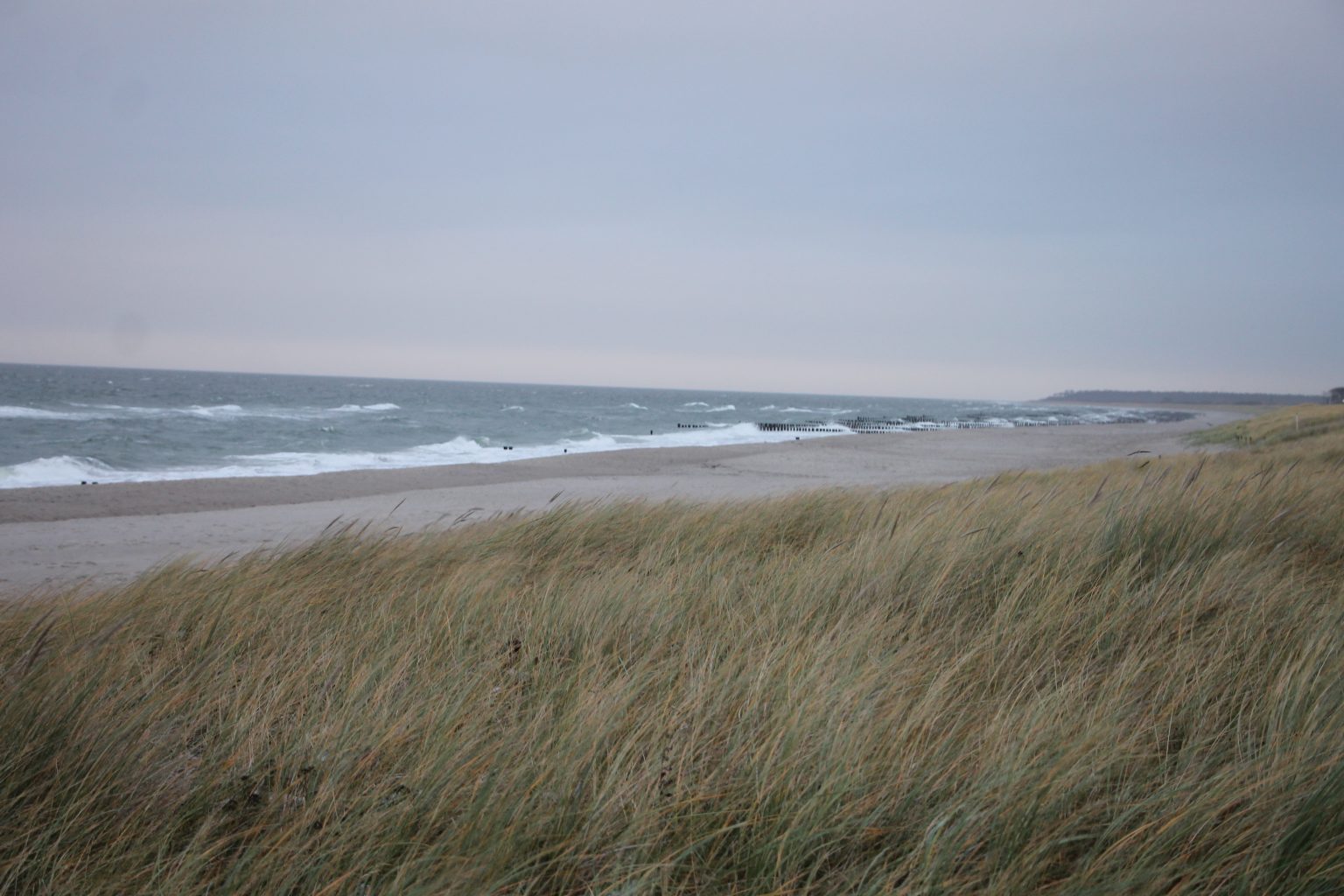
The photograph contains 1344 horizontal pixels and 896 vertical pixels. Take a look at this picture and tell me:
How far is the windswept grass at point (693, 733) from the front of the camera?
185cm

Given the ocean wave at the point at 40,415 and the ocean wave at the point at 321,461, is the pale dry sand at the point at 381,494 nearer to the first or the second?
the ocean wave at the point at 321,461

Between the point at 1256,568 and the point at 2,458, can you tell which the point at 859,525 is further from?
the point at 2,458

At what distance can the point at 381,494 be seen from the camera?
16156 millimetres

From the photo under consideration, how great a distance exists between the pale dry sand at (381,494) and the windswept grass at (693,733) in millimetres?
2636

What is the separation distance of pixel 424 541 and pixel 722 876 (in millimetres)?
4272

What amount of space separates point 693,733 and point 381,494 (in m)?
15.1

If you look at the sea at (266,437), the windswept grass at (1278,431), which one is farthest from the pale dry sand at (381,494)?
the sea at (266,437)

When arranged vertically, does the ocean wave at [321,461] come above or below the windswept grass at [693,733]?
below

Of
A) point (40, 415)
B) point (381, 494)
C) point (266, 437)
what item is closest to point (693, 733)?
point (381, 494)

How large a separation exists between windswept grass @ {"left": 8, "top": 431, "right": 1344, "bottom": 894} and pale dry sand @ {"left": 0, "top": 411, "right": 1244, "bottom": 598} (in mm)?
2636

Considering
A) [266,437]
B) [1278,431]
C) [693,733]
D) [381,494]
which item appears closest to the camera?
[693,733]

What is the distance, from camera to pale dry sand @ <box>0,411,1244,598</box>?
9.60m

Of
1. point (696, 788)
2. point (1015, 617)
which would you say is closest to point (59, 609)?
point (696, 788)

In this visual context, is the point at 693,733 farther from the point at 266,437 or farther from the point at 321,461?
the point at 266,437
